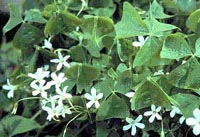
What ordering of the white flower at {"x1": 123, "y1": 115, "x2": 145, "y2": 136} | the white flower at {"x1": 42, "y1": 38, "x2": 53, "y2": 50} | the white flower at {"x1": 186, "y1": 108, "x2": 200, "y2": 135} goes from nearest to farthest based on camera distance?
the white flower at {"x1": 186, "y1": 108, "x2": 200, "y2": 135}
the white flower at {"x1": 123, "y1": 115, "x2": 145, "y2": 136}
the white flower at {"x1": 42, "y1": 38, "x2": 53, "y2": 50}

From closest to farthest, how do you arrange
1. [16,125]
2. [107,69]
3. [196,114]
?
[196,114] → [107,69] → [16,125]

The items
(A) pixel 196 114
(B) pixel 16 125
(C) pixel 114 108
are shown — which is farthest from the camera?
(B) pixel 16 125

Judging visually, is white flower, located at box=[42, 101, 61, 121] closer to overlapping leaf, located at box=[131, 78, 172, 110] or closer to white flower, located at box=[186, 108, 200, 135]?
overlapping leaf, located at box=[131, 78, 172, 110]

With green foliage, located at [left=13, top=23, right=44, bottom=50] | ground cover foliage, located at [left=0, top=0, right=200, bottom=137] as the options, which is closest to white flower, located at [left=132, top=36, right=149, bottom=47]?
ground cover foliage, located at [left=0, top=0, right=200, bottom=137]

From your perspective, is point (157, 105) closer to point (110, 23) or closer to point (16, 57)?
point (110, 23)

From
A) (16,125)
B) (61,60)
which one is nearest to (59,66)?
(61,60)

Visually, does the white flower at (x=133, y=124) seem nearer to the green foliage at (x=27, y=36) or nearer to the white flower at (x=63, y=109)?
the white flower at (x=63, y=109)

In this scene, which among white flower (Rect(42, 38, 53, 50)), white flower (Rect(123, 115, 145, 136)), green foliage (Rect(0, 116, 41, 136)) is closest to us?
white flower (Rect(123, 115, 145, 136))

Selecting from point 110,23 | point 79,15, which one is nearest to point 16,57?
point 79,15

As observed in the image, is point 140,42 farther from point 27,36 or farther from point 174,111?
point 27,36
